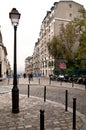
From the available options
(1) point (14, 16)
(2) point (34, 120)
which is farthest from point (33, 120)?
(1) point (14, 16)

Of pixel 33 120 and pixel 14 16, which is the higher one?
pixel 14 16

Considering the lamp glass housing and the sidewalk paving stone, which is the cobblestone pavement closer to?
the sidewalk paving stone

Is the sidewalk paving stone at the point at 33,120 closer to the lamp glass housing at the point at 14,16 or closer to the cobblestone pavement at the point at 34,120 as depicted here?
the cobblestone pavement at the point at 34,120

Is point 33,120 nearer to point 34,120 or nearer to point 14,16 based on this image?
point 34,120

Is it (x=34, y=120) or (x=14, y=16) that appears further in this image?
(x=14, y=16)

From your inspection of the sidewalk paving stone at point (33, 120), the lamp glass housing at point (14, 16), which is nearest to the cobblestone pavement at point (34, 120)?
the sidewalk paving stone at point (33, 120)

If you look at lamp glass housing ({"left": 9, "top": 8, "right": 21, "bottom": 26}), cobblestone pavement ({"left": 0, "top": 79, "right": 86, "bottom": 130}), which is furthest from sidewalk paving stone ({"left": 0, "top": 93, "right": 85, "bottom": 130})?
lamp glass housing ({"left": 9, "top": 8, "right": 21, "bottom": 26})

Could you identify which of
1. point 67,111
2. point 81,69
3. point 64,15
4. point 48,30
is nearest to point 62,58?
point 81,69

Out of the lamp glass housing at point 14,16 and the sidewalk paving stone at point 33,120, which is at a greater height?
the lamp glass housing at point 14,16

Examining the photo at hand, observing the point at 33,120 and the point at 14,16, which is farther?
the point at 14,16

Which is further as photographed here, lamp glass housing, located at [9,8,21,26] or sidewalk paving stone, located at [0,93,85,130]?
lamp glass housing, located at [9,8,21,26]

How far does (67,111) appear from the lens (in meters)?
10.1

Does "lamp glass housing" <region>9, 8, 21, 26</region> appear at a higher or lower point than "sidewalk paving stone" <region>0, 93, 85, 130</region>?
higher

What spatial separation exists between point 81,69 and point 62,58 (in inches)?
394
